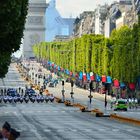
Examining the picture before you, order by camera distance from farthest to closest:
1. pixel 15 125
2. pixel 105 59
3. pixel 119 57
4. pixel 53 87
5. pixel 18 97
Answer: pixel 53 87 < pixel 105 59 < pixel 119 57 < pixel 18 97 < pixel 15 125

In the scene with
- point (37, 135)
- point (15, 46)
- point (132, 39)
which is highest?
point (132, 39)

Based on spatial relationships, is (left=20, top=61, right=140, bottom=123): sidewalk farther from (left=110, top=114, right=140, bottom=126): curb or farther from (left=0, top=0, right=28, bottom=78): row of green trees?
(left=0, top=0, right=28, bottom=78): row of green trees

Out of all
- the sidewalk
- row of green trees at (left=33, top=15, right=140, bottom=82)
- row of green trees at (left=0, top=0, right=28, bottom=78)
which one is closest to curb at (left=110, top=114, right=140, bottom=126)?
the sidewalk

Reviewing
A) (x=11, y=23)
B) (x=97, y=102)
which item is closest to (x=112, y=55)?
(x=97, y=102)

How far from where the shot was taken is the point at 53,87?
16850 cm

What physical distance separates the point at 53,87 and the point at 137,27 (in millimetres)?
58236

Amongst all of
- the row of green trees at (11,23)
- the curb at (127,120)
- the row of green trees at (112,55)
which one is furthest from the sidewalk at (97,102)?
the row of green trees at (11,23)

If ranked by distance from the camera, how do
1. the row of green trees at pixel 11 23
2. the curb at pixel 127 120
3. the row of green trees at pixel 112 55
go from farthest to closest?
1. the row of green trees at pixel 112 55
2. the curb at pixel 127 120
3. the row of green trees at pixel 11 23

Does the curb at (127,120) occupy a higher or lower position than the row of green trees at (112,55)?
lower

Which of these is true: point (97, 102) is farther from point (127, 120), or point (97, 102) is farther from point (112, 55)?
point (127, 120)

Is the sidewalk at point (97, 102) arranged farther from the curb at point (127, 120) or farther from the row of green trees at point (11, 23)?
the row of green trees at point (11, 23)

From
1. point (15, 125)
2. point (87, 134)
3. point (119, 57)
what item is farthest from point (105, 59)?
point (87, 134)

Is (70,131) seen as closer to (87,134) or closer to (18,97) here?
(87,134)

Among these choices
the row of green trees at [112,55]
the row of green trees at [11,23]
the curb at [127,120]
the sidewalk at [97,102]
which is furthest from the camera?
the row of green trees at [112,55]
